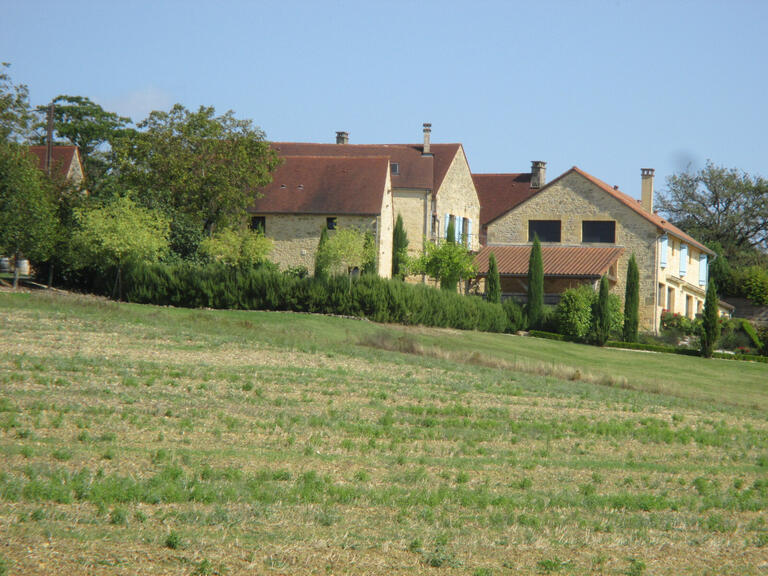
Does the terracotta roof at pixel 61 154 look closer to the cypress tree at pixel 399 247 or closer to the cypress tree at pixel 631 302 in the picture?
the cypress tree at pixel 399 247

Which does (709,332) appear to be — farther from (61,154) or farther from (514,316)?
(61,154)

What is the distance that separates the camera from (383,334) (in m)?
33.9

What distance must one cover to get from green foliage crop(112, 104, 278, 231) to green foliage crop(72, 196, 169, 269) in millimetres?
5091

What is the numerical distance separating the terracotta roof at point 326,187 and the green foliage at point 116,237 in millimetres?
10875

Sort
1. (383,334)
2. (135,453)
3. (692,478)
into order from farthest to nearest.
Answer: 1. (383,334)
2. (692,478)
3. (135,453)

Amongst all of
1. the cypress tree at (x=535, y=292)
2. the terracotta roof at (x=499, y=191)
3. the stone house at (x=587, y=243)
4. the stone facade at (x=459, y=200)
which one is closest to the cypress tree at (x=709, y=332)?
the stone house at (x=587, y=243)

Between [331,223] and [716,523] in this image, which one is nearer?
[716,523]

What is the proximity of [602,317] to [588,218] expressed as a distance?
1021 centimetres

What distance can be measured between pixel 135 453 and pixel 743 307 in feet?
205

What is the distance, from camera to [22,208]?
40.2 meters

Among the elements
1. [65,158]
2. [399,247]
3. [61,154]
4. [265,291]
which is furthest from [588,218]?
[61,154]

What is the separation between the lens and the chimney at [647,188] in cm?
6131

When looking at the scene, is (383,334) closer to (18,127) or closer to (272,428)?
(272,428)

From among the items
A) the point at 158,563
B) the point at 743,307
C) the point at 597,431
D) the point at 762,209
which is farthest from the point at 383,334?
the point at 762,209
